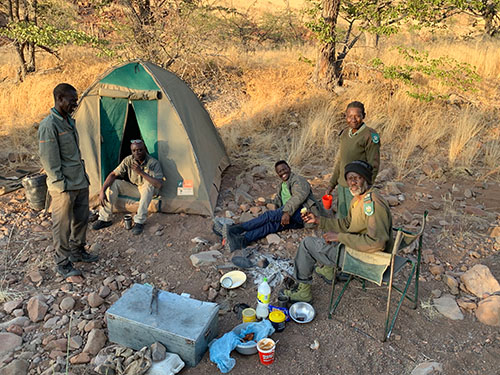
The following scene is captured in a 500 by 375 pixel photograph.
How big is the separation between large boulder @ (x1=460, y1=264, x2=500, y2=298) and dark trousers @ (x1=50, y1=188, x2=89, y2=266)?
12.7ft

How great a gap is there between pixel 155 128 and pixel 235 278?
246cm

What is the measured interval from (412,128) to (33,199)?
659cm

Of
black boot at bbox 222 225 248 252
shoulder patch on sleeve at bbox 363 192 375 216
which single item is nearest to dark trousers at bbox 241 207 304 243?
black boot at bbox 222 225 248 252

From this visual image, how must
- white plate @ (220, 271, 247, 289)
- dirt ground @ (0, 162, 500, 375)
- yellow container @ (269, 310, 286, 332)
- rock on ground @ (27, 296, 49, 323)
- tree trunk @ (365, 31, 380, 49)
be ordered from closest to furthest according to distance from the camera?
dirt ground @ (0, 162, 500, 375) → yellow container @ (269, 310, 286, 332) → rock on ground @ (27, 296, 49, 323) → white plate @ (220, 271, 247, 289) → tree trunk @ (365, 31, 380, 49)

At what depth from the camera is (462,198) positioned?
5.84m

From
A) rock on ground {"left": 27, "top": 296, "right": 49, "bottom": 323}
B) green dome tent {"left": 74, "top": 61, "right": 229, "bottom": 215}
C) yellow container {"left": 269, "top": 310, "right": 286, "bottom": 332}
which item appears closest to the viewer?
yellow container {"left": 269, "top": 310, "right": 286, "bottom": 332}

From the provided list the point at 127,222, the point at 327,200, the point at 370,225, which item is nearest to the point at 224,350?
the point at 370,225

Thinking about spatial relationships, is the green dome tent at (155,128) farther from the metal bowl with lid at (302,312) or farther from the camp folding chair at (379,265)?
the camp folding chair at (379,265)

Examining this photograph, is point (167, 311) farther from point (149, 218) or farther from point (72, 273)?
point (149, 218)

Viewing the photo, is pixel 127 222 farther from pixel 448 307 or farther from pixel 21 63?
pixel 21 63

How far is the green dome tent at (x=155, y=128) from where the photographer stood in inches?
208

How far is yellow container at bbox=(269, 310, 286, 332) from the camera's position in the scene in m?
3.33

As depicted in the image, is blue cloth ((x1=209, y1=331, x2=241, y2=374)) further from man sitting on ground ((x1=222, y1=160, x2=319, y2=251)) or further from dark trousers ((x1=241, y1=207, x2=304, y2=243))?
dark trousers ((x1=241, y1=207, x2=304, y2=243))

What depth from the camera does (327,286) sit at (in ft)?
13.1
